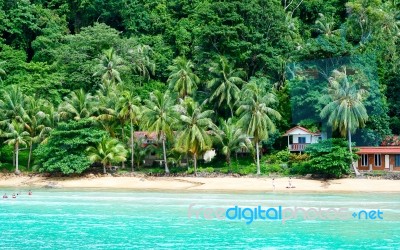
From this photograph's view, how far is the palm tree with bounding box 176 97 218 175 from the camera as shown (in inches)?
1709

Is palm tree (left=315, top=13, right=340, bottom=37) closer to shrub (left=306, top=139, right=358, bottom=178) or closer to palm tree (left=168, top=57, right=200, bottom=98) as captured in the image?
palm tree (left=168, top=57, right=200, bottom=98)

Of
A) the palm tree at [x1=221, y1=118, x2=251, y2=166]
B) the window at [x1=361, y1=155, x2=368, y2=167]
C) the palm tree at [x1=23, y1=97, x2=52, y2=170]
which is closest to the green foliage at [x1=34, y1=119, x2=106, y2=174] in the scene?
the palm tree at [x1=23, y1=97, x2=52, y2=170]

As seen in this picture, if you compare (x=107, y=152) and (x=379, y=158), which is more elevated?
(x=107, y=152)

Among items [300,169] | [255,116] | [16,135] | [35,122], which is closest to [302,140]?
[300,169]

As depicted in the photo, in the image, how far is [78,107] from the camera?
47.5 metres

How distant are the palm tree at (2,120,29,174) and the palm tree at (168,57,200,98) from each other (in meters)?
13.1

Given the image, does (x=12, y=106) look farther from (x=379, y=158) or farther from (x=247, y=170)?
(x=379, y=158)

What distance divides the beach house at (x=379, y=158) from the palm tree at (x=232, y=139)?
881 cm

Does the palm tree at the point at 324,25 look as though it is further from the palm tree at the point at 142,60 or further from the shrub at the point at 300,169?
the shrub at the point at 300,169

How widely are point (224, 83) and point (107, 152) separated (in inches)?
464

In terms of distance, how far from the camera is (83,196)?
38.0 metres

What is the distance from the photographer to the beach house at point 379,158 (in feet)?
149

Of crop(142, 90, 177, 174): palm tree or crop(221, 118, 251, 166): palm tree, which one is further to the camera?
crop(221, 118, 251, 166): palm tree

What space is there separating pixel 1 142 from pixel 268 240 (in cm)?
3324
